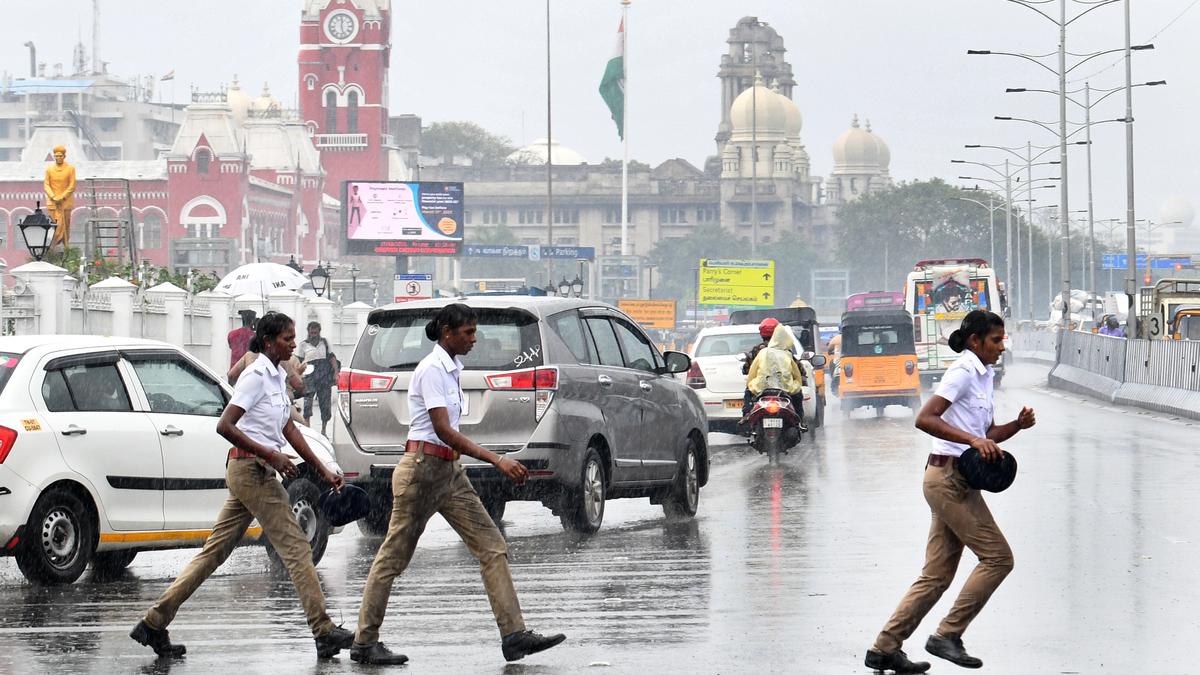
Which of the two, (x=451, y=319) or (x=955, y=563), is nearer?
(x=955, y=563)

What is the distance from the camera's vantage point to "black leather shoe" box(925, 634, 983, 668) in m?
8.23

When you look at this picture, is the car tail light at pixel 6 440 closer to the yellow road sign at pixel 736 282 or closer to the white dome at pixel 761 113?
the yellow road sign at pixel 736 282

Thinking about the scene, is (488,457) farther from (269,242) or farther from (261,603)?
(269,242)

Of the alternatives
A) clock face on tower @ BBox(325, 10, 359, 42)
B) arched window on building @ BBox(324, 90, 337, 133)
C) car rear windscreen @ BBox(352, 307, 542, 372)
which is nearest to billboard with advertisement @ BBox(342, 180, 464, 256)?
car rear windscreen @ BBox(352, 307, 542, 372)

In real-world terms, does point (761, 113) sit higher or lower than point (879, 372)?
higher

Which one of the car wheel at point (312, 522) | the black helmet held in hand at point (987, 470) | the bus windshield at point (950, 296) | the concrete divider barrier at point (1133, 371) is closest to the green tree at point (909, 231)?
the bus windshield at point (950, 296)

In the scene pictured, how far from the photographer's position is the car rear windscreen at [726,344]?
2806 cm

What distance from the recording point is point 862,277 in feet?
506

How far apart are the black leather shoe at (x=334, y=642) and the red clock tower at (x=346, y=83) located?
384 ft

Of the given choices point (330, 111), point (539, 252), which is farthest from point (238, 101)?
point (539, 252)

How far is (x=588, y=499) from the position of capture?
1434 cm

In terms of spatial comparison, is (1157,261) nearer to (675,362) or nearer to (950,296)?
(950,296)

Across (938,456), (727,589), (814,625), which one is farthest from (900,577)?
(938,456)

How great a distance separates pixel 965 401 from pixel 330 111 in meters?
120
